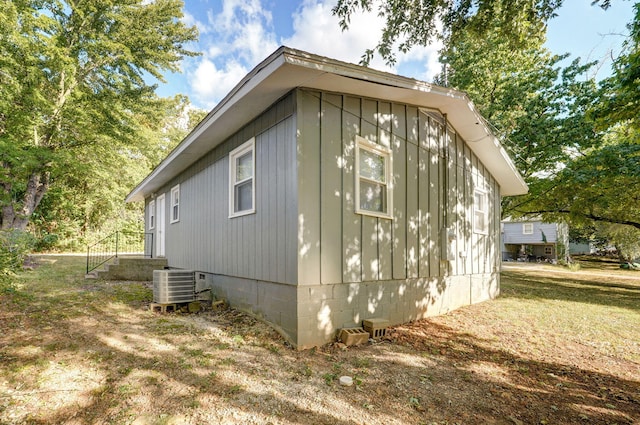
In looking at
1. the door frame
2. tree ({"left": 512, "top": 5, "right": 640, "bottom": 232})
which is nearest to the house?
tree ({"left": 512, "top": 5, "right": 640, "bottom": 232})

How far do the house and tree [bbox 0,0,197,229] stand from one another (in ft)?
23.5

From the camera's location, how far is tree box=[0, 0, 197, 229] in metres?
10.5

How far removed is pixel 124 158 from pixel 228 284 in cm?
1263

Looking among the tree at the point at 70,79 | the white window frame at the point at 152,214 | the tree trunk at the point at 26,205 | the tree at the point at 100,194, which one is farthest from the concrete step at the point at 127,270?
the tree at the point at 100,194

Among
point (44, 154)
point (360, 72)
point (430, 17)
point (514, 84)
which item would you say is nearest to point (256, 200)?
point (360, 72)

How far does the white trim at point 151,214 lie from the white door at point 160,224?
552 millimetres

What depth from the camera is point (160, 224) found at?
1173 cm

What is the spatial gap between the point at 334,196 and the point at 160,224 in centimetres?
914

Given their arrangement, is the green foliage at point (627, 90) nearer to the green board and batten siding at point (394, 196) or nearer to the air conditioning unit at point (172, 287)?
the green board and batten siding at point (394, 196)

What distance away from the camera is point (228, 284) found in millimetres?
6355

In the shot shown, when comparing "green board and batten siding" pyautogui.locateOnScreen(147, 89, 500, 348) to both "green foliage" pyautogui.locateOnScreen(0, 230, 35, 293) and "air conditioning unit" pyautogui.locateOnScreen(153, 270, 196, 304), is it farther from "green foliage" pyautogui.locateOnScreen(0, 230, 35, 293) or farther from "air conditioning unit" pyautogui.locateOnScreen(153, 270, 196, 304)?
"green foliage" pyautogui.locateOnScreen(0, 230, 35, 293)

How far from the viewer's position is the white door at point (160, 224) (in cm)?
1152

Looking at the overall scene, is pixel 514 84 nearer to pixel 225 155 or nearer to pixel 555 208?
pixel 555 208

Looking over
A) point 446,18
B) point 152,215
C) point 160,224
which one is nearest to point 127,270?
point 160,224
